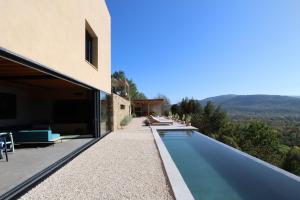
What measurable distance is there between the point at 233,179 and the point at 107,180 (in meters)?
3.04

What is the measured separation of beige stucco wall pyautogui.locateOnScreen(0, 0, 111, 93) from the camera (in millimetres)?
5082

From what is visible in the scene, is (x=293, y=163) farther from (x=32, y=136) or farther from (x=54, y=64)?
(x=54, y=64)

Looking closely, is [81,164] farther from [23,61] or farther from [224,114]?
[224,114]

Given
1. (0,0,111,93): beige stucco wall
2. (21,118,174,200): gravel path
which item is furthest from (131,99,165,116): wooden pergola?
(21,118,174,200): gravel path

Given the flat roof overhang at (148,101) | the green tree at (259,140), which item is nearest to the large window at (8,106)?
the green tree at (259,140)

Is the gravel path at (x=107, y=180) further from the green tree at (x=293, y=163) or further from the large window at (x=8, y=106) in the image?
the green tree at (x=293, y=163)

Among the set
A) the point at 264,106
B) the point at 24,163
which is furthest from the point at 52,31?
the point at 264,106

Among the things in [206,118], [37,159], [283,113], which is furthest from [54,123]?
[283,113]

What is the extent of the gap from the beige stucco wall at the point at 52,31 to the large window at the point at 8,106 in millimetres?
4006

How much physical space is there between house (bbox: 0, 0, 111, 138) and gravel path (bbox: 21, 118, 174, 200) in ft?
8.36

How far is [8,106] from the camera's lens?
12.5 meters

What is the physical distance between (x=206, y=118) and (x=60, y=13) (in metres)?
26.5

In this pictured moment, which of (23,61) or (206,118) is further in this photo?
(206,118)

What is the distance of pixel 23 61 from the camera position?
5.21 m
